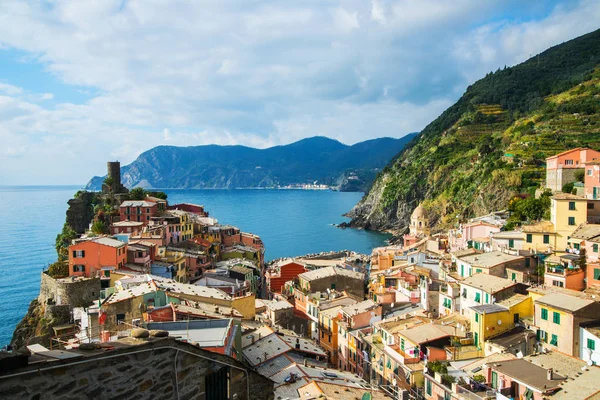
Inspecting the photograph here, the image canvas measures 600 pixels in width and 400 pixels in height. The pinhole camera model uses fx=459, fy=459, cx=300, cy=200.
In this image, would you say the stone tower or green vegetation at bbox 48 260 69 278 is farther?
the stone tower

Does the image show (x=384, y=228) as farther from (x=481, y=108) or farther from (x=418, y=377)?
(x=418, y=377)

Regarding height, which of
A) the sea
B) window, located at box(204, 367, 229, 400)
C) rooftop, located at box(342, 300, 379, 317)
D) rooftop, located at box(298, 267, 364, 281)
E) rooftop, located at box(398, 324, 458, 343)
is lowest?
the sea

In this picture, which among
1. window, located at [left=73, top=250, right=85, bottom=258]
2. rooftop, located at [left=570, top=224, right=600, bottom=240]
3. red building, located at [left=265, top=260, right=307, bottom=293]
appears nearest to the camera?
rooftop, located at [left=570, top=224, right=600, bottom=240]

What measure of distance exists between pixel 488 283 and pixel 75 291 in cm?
2765

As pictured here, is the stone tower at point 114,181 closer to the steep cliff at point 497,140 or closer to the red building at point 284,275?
the red building at point 284,275

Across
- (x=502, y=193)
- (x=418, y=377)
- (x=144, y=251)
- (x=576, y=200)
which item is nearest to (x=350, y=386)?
(x=418, y=377)

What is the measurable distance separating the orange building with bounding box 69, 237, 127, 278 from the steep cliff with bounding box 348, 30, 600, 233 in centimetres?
5392

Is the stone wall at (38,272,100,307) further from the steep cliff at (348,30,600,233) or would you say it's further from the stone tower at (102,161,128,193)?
the steep cliff at (348,30,600,233)

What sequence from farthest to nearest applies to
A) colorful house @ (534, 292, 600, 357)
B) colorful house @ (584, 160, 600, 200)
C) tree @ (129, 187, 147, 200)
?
tree @ (129, 187, 147, 200) < colorful house @ (584, 160, 600, 200) < colorful house @ (534, 292, 600, 357)

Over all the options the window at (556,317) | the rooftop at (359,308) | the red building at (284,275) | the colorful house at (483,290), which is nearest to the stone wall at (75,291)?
the rooftop at (359,308)

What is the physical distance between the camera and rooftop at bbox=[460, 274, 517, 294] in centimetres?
2508

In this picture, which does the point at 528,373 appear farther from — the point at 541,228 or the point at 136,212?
the point at 136,212

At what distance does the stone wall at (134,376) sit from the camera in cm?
418

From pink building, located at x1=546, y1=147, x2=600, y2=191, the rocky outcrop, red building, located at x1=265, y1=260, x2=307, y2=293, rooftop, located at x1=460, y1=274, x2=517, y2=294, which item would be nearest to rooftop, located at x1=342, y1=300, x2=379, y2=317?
rooftop, located at x1=460, y1=274, x2=517, y2=294
